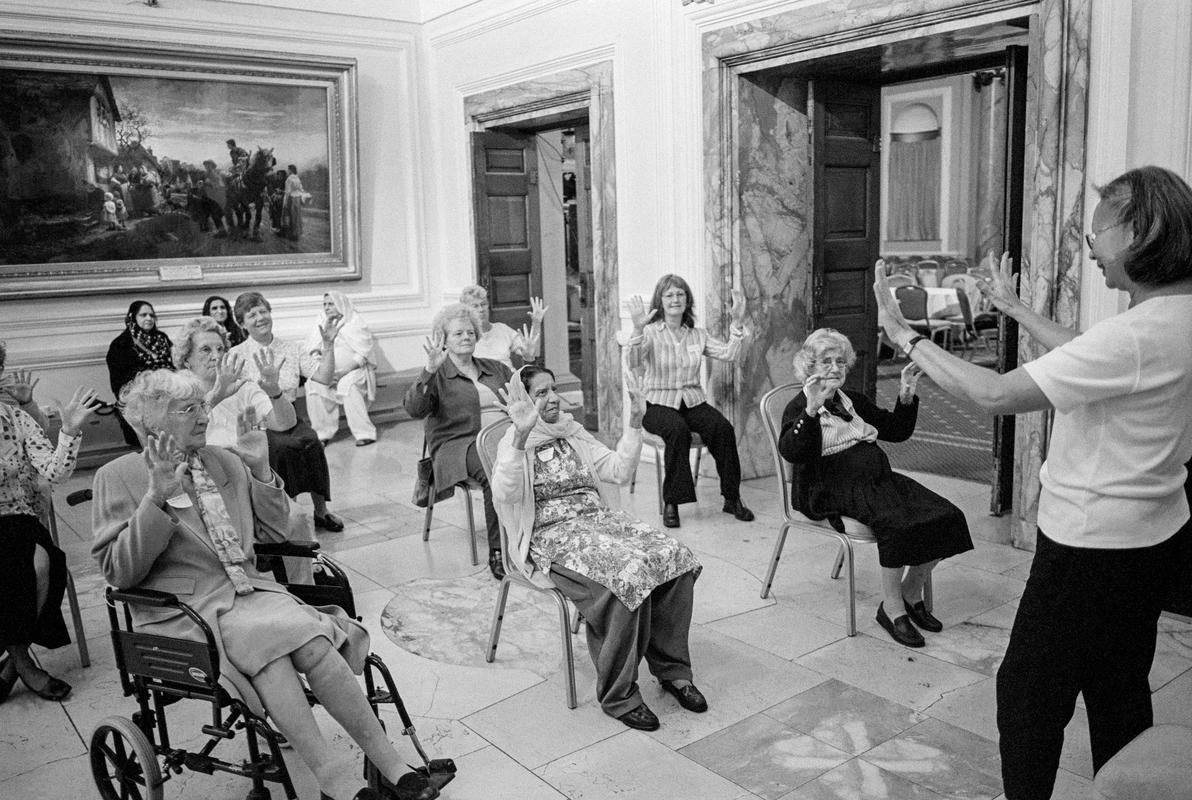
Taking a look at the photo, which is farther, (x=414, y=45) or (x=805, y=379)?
(x=414, y=45)

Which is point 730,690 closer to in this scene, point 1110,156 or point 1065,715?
point 1065,715

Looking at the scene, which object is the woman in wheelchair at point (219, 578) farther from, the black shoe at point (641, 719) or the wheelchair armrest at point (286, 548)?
the black shoe at point (641, 719)

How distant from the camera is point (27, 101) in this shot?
7.69 m

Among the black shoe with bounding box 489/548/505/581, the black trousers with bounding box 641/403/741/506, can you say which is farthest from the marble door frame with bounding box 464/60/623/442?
the black shoe with bounding box 489/548/505/581

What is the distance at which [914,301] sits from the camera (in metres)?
11.9

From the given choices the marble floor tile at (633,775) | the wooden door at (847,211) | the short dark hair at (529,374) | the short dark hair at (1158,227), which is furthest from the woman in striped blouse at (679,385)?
the short dark hair at (1158,227)

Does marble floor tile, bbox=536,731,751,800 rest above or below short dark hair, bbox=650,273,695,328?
below

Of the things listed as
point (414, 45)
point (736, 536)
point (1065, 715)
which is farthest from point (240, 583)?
point (414, 45)

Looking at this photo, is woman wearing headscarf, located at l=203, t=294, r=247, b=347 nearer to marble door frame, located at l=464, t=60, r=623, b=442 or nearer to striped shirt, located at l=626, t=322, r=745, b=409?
marble door frame, located at l=464, t=60, r=623, b=442

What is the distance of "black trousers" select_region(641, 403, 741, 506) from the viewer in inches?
229

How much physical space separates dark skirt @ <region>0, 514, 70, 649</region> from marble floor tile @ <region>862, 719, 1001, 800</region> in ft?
9.49

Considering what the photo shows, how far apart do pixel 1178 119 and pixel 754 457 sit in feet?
10.7

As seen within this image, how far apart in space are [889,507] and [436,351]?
2.41 meters

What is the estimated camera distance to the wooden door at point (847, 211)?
6719 millimetres
